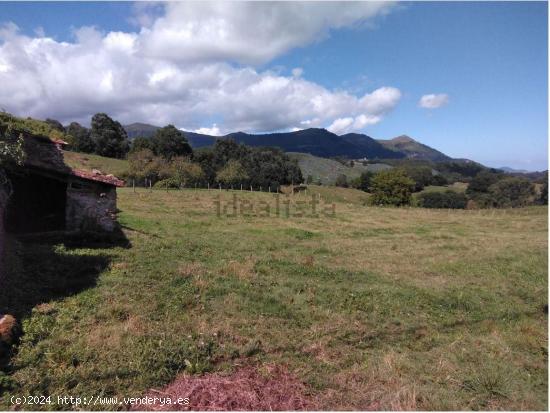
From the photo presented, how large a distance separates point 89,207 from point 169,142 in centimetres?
7591

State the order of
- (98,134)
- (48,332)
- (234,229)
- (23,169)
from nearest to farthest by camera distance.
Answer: (48,332) < (23,169) < (234,229) < (98,134)

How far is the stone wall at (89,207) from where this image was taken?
18109 millimetres

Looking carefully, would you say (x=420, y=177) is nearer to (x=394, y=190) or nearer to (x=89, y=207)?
(x=394, y=190)

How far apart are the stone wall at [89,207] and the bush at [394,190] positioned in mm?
64225

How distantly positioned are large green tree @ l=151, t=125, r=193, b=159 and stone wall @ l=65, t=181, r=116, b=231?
72.0 meters

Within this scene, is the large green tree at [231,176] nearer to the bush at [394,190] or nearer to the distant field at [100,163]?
the distant field at [100,163]

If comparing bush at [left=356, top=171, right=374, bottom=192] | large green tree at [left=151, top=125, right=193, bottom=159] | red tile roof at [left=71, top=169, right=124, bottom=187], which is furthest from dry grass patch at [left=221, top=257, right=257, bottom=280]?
bush at [left=356, top=171, right=374, bottom=192]

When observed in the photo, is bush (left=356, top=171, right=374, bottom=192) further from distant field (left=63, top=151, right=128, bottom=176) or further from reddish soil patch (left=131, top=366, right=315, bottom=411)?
reddish soil patch (left=131, top=366, right=315, bottom=411)

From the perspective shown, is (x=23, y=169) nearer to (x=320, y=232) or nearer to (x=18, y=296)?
(x=18, y=296)

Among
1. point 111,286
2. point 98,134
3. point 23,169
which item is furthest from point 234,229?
point 98,134

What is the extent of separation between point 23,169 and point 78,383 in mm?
12915

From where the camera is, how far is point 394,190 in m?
77.2

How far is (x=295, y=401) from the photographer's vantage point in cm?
685

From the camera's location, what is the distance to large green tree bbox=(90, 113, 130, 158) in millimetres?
95750
